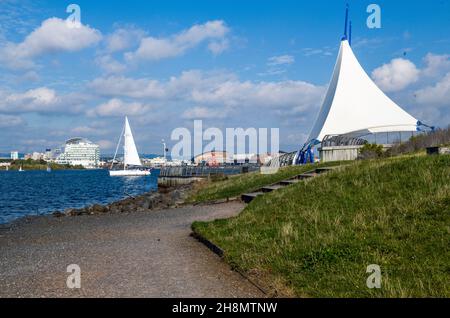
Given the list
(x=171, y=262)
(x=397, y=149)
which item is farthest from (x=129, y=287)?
(x=397, y=149)

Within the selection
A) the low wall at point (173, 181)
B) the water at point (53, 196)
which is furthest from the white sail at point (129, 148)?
the low wall at point (173, 181)

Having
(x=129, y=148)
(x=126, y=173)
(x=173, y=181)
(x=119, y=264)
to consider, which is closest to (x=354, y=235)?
(x=119, y=264)

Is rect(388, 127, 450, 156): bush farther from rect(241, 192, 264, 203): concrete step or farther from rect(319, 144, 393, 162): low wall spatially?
rect(241, 192, 264, 203): concrete step

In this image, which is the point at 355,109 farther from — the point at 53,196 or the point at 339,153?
→ the point at 53,196

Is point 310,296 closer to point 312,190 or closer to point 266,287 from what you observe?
point 266,287

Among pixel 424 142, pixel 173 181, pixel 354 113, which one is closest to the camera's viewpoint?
pixel 424 142

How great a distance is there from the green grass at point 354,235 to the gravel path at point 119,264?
2.14 ft

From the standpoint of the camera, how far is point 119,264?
30.5 ft

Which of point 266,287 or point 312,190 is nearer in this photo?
point 266,287

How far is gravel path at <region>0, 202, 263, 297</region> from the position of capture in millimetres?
7309

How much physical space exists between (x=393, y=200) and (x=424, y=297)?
196 inches

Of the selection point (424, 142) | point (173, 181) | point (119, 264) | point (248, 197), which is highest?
point (424, 142)

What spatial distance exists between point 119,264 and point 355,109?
38408 mm

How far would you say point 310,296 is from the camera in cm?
653
